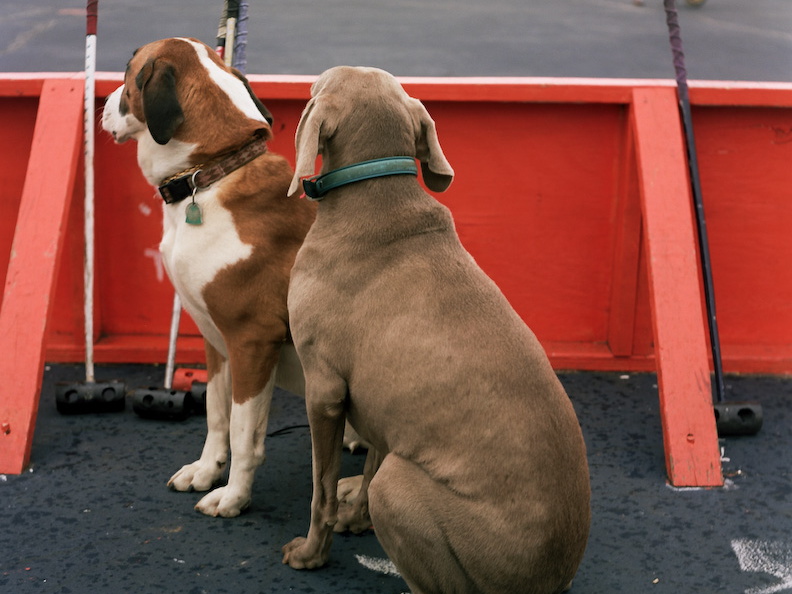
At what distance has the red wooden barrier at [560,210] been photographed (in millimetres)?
4711

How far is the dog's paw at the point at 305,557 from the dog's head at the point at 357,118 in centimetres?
114

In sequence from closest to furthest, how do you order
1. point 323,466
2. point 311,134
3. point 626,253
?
1. point 311,134
2. point 323,466
3. point 626,253

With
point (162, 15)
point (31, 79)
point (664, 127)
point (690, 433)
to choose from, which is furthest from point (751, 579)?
point (162, 15)

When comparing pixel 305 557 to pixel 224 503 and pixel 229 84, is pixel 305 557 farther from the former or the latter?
pixel 229 84

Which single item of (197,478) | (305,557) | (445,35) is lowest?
(445,35)

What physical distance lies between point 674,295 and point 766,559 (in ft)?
3.81

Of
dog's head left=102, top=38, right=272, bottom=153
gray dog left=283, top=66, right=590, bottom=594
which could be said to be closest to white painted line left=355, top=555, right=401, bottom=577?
gray dog left=283, top=66, right=590, bottom=594

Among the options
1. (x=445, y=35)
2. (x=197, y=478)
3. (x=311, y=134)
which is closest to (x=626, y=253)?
(x=197, y=478)

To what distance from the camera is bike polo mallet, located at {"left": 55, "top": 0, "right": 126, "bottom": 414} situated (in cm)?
439

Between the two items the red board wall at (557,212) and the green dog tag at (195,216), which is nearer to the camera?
the green dog tag at (195,216)

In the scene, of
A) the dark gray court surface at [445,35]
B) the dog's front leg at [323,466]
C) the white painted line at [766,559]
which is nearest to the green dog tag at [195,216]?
the dog's front leg at [323,466]

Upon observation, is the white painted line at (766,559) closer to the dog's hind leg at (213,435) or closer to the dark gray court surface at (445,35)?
the dog's hind leg at (213,435)

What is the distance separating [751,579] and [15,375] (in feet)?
9.06

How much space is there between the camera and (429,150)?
3.09 meters
